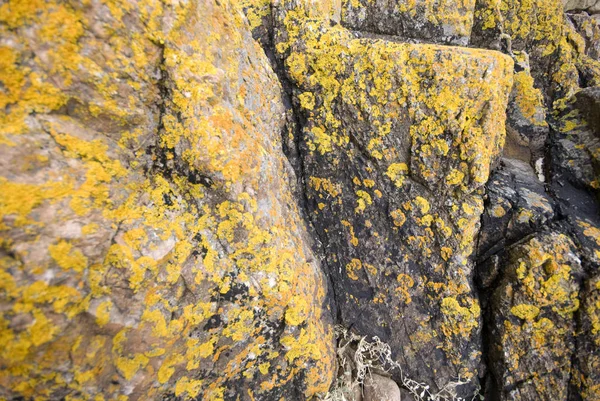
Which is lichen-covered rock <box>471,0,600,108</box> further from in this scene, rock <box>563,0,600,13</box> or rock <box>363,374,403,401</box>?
rock <box>363,374,403,401</box>

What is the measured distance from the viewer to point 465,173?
306 cm

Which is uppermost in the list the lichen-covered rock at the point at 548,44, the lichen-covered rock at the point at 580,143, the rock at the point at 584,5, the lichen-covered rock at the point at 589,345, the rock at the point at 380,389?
the rock at the point at 584,5

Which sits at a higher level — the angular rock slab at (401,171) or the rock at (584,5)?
the rock at (584,5)

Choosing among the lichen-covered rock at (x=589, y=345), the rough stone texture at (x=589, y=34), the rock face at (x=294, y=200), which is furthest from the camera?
the rough stone texture at (x=589, y=34)

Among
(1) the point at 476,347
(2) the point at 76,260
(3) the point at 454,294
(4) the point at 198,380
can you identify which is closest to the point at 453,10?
(3) the point at 454,294

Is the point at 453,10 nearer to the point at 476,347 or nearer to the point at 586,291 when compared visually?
Result: the point at 586,291

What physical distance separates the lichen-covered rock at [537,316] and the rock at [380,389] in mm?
1132

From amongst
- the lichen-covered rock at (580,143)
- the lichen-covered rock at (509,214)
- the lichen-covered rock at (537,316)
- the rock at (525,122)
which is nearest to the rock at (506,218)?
the lichen-covered rock at (509,214)

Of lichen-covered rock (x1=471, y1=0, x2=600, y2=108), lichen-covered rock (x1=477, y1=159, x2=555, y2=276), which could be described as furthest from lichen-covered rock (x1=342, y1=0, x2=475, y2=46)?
lichen-covered rock (x1=477, y1=159, x2=555, y2=276)

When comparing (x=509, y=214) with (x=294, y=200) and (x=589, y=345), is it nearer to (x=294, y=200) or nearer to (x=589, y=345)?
(x=589, y=345)

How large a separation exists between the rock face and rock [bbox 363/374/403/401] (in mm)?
36

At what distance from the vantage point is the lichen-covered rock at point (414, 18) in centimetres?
364

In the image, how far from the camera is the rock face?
1872 mm

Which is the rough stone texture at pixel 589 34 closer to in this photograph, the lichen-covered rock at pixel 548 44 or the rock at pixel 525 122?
the lichen-covered rock at pixel 548 44
